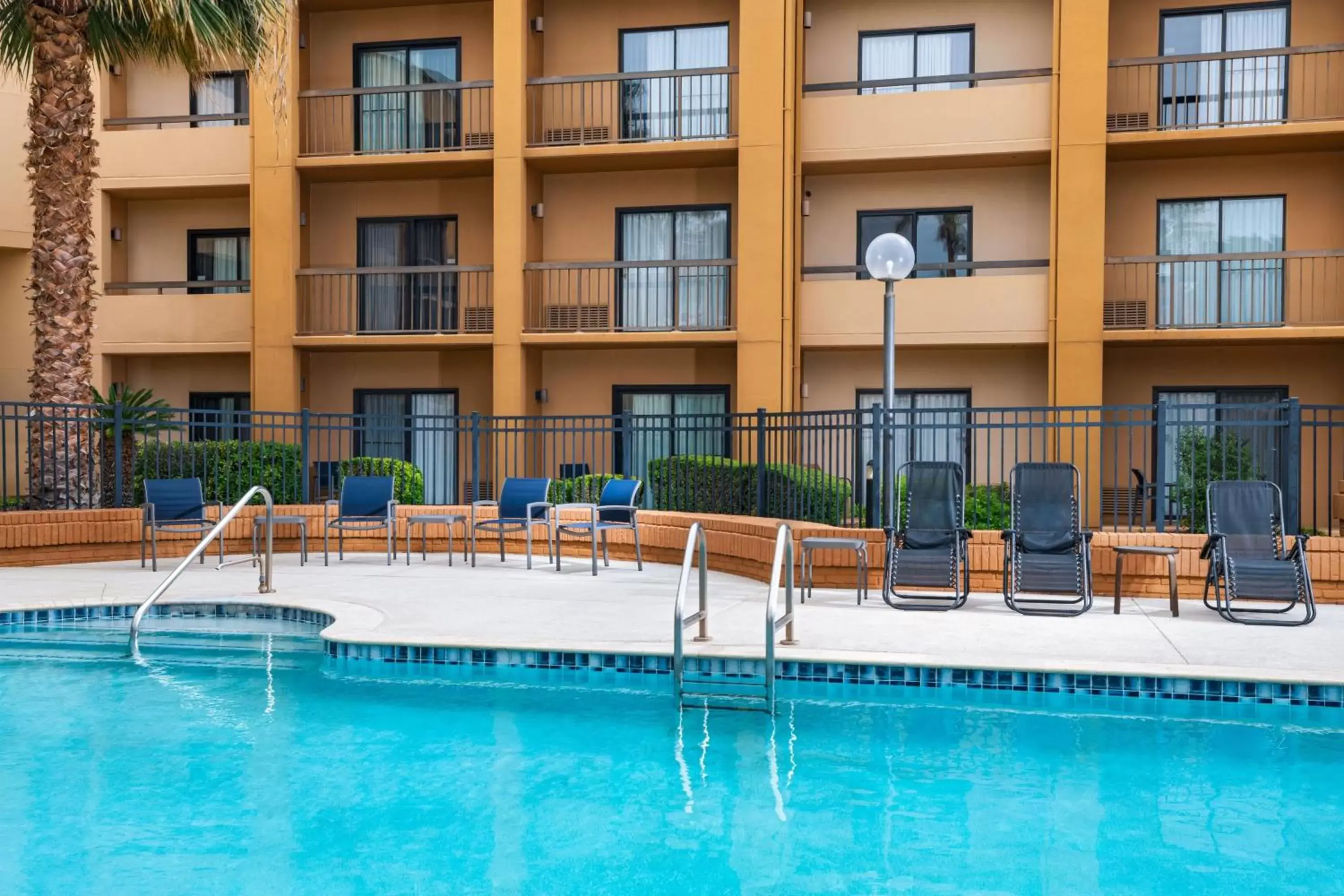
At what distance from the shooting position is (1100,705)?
636 centimetres

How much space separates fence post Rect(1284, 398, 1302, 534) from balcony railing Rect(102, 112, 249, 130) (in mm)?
15757

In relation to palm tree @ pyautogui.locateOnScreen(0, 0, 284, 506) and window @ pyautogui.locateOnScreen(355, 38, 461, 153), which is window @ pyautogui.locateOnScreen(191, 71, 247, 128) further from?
palm tree @ pyautogui.locateOnScreen(0, 0, 284, 506)

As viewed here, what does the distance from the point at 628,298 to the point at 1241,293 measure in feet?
28.3

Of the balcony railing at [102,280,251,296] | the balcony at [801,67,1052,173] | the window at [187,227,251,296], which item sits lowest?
the balcony railing at [102,280,251,296]

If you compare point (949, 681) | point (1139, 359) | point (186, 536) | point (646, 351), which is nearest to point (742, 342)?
point (646, 351)

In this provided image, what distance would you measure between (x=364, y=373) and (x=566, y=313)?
3.69m

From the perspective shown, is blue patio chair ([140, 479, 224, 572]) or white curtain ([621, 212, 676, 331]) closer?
blue patio chair ([140, 479, 224, 572])

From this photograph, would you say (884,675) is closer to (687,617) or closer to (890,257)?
(687,617)

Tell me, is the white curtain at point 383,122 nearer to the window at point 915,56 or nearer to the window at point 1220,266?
the window at point 915,56

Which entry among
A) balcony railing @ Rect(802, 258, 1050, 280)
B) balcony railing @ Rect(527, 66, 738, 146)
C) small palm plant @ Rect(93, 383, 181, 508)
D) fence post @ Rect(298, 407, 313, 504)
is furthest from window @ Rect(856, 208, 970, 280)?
small palm plant @ Rect(93, 383, 181, 508)

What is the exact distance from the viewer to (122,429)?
1345 cm

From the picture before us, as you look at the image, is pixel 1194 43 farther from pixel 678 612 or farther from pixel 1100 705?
pixel 678 612

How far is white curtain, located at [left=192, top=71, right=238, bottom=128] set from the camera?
61.2 feet

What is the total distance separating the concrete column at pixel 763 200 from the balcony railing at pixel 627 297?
0.60 metres
